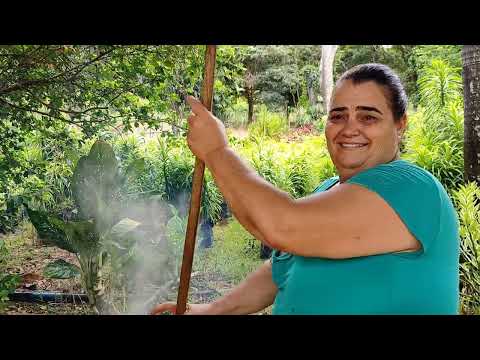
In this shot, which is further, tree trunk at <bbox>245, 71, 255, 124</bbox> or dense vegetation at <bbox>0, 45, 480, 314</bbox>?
tree trunk at <bbox>245, 71, 255, 124</bbox>

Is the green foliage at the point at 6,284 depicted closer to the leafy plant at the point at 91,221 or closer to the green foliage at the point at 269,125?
the leafy plant at the point at 91,221

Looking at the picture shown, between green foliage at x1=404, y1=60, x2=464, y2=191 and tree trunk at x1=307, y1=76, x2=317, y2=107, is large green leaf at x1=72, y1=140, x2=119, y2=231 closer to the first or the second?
tree trunk at x1=307, y1=76, x2=317, y2=107

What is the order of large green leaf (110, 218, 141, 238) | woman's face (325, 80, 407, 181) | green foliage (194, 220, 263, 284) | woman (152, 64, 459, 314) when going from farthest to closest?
green foliage (194, 220, 263, 284) < large green leaf (110, 218, 141, 238) < woman's face (325, 80, 407, 181) < woman (152, 64, 459, 314)

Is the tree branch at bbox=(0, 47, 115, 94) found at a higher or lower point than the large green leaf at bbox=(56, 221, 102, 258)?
higher

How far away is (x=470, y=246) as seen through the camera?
301cm

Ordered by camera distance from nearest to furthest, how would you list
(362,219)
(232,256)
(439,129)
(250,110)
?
(362,219)
(439,129)
(232,256)
(250,110)

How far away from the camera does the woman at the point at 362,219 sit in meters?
0.98

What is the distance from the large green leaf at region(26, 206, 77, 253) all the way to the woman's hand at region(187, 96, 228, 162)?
233 cm

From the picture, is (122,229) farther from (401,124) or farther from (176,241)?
(401,124)

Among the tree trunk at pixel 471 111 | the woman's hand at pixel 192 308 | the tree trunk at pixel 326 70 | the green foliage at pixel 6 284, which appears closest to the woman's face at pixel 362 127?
the woman's hand at pixel 192 308

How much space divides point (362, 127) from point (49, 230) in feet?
9.01

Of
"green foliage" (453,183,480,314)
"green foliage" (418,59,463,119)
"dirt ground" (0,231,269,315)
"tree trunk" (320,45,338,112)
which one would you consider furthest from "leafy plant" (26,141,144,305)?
"green foliage" (418,59,463,119)

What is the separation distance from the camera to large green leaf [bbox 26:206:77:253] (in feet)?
10.8

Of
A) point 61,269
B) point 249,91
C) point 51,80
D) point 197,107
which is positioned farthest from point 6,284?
point 197,107
